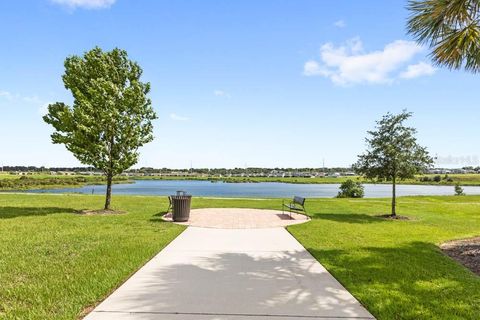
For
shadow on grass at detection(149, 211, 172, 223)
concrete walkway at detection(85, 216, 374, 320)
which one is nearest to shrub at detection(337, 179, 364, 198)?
shadow on grass at detection(149, 211, 172, 223)

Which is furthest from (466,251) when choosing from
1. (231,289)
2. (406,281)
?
(231,289)

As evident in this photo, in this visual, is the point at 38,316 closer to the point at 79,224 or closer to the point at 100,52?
the point at 79,224

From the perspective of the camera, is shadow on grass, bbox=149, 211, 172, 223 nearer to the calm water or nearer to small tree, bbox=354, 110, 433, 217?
small tree, bbox=354, 110, 433, 217

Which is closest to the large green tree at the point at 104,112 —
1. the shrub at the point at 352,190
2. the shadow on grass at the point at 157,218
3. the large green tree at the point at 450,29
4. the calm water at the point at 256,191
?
the shadow on grass at the point at 157,218

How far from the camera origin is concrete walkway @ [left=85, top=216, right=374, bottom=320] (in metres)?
4.98

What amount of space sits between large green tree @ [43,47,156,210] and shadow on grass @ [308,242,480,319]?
12693mm

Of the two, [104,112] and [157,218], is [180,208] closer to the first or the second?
[157,218]

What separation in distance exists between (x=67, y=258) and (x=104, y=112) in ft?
35.4

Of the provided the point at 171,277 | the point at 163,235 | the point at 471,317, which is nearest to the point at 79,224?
the point at 163,235

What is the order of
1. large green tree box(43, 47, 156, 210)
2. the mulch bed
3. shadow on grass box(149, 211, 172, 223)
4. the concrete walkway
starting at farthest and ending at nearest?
large green tree box(43, 47, 156, 210) < shadow on grass box(149, 211, 172, 223) < the mulch bed < the concrete walkway

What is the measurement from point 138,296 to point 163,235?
5.62m

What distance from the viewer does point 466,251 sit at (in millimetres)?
9633

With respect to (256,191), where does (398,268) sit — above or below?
above

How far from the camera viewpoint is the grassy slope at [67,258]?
5461mm
